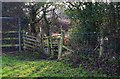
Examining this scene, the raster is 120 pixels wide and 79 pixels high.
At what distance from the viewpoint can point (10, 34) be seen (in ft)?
41.1

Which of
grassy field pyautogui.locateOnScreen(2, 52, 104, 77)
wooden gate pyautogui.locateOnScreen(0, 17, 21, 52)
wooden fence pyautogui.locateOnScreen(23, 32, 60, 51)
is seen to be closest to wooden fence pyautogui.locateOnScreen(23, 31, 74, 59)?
wooden fence pyautogui.locateOnScreen(23, 32, 60, 51)

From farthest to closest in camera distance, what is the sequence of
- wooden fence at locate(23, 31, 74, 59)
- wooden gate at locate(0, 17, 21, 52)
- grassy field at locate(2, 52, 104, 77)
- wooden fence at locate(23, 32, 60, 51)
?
1. wooden gate at locate(0, 17, 21, 52)
2. wooden fence at locate(23, 32, 60, 51)
3. wooden fence at locate(23, 31, 74, 59)
4. grassy field at locate(2, 52, 104, 77)

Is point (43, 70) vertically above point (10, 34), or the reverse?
point (10, 34)

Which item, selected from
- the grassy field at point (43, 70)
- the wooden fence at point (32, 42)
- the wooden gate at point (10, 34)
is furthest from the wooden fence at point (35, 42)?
the grassy field at point (43, 70)

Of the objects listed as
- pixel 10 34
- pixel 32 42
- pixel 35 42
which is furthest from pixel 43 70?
pixel 10 34

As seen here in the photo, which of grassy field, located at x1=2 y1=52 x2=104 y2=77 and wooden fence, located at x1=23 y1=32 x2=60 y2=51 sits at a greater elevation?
wooden fence, located at x1=23 y1=32 x2=60 y2=51

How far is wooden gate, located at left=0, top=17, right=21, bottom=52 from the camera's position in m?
12.5

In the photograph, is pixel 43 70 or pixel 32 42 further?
pixel 32 42

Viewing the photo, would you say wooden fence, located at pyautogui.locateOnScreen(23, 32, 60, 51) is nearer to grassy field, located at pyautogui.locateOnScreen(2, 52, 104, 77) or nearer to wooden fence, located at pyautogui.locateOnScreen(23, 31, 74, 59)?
wooden fence, located at pyautogui.locateOnScreen(23, 31, 74, 59)

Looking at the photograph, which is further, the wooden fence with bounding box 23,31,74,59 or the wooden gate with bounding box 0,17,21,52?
the wooden gate with bounding box 0,17,21,52

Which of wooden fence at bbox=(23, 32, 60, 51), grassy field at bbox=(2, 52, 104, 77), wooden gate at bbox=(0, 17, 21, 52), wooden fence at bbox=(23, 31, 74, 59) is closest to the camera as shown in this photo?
grassy field at bbox=(2, 52, 104, 77)

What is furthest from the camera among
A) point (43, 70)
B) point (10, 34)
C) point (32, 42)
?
point (10, 34)

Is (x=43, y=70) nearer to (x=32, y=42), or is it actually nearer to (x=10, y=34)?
(x=32, y=42)

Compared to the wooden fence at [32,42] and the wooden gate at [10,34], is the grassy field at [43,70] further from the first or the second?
the wooden gate at [10,34]
